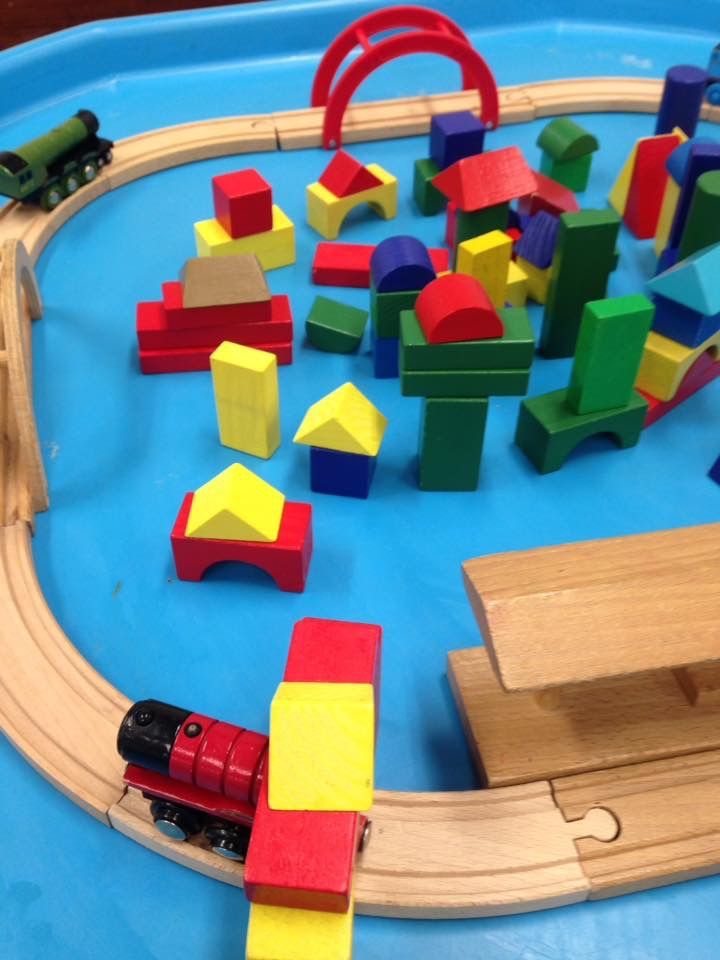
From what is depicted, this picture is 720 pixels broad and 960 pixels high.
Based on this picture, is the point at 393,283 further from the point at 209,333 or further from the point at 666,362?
the point at 666,362

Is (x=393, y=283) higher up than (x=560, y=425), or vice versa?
(x=393, y=283)

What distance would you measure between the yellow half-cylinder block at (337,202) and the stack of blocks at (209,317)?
326mm

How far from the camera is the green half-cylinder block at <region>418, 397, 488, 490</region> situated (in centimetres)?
111

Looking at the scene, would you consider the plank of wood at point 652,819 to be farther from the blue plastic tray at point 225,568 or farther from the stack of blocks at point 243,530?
the stack of blocks at point 243,530

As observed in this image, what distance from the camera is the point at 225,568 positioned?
1090 millimetres

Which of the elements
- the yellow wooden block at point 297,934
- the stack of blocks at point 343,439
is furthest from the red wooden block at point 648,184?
the yellow wooden block at point 297,934

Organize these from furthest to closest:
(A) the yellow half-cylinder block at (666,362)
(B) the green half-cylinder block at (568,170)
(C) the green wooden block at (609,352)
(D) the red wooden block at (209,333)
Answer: (B) the green half-cylinder block at (568,170) < (D) the red wooden block at (209,333) < (A) the yellow half-cylinder block at (666,362) < (C) the green wooden block at (609,352)

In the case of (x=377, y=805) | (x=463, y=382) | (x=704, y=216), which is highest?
(x=704, y=216)

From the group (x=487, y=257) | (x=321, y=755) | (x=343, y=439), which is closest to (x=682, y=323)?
(x=487, y=257)

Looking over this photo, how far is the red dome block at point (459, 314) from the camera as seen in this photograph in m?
1.02

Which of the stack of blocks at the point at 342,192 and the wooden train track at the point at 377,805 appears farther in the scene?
the stack of blocks at the point at 342,192

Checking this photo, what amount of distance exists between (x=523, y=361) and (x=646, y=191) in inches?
30.1

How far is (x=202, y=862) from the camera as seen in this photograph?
80 centimetres

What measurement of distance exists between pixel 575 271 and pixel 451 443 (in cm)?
37
